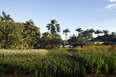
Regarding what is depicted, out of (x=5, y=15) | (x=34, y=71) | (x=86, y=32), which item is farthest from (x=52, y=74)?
(x=86, y=32)

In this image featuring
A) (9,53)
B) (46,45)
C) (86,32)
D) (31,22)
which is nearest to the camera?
(9,53)

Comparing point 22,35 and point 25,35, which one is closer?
point 22,35

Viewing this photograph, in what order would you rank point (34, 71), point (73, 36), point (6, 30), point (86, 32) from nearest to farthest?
point (34, 71)
point (6, 30)
point (73, 36)
point (86, 32)

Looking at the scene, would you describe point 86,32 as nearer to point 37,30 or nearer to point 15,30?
point 37,30

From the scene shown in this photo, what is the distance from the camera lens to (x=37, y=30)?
33.4 meters

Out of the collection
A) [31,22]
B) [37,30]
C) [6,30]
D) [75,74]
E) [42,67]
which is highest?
[31,22]

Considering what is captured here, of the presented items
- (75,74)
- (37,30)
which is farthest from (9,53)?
(37,30)

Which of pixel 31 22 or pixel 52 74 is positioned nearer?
pixel 52 74

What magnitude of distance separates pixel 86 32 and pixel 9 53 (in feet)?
286

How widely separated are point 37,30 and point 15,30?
51.2ft

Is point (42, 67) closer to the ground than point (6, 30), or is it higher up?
closer to the ground

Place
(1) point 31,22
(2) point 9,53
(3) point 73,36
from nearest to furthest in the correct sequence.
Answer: (2) point 9,53, (1) point 31,22, (3) point 73,36

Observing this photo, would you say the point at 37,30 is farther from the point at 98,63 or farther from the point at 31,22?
the point at 98,63

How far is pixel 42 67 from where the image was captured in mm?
5379
